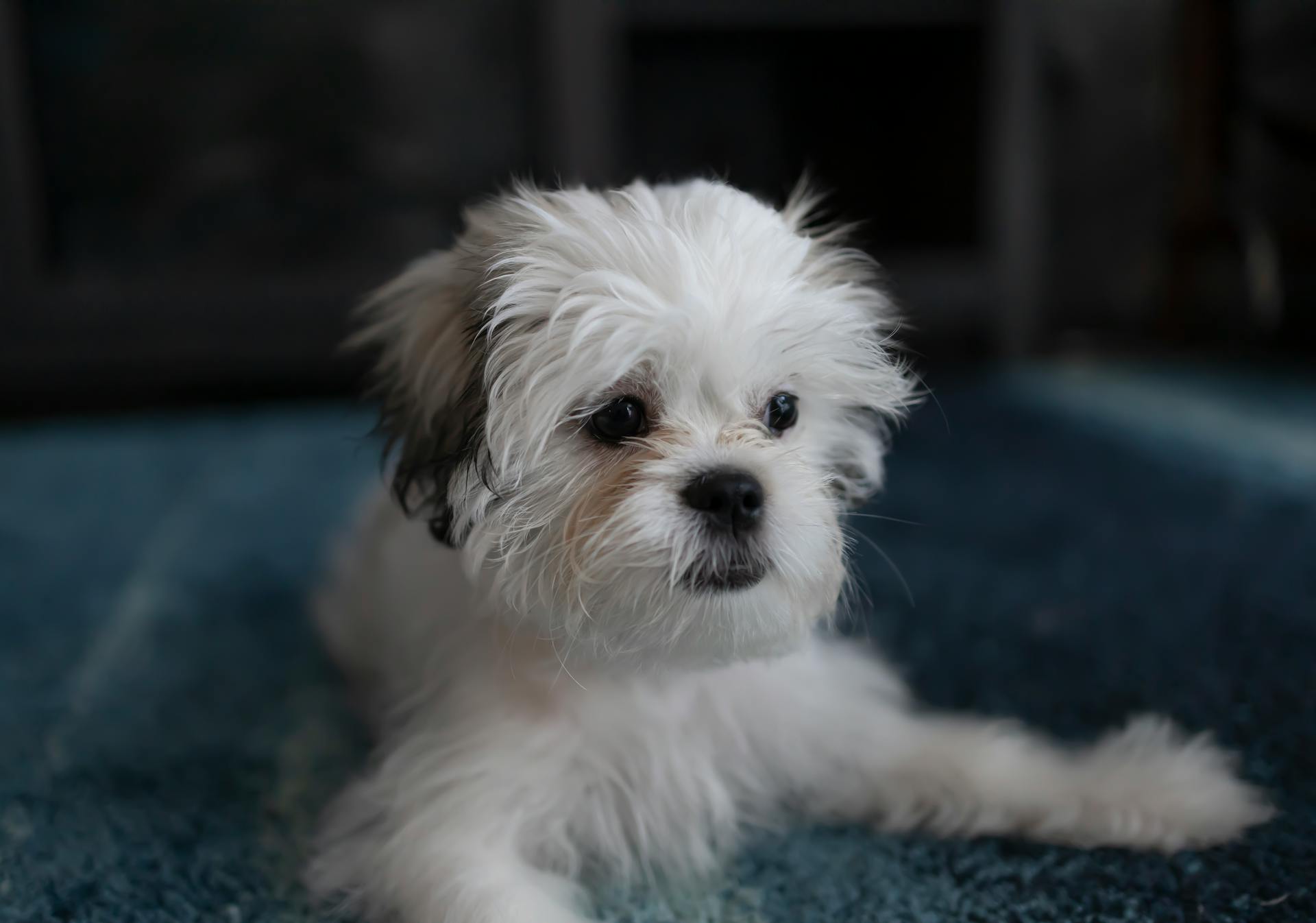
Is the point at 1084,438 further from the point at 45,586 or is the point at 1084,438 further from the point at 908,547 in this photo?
the point at 45,586

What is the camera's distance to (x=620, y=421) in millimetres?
930

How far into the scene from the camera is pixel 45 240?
2.97 meters

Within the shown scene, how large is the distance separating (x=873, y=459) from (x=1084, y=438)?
1.45m

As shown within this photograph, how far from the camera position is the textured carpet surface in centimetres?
94

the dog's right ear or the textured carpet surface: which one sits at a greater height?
the dog's right ear

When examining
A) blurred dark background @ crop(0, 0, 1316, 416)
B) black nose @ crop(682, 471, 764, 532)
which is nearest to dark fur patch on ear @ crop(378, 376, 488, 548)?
black nose @ crop(682, 471, 764, 532)

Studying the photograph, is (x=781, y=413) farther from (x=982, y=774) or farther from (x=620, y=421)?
(x=982, y=774)

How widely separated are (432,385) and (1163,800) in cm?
73

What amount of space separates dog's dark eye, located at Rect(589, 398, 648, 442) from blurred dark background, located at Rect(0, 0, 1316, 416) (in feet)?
6.36

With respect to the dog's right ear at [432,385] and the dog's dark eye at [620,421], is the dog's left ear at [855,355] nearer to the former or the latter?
the dog's dark eye at [620,421]

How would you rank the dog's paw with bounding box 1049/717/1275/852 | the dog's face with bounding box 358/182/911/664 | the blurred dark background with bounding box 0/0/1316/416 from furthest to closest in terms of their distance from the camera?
→ the blurred dark background with bounding box 0/0/1316/416, the dog's paw with bounding box 1049/717/1275/852, the dog's face with bounding box 358/182/911/664

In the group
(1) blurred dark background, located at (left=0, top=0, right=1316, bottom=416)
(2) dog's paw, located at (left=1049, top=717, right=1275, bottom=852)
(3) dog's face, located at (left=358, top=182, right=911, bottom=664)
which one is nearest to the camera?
(3) dog's face, located at (left=358, top=182, right=911, bottom=664)

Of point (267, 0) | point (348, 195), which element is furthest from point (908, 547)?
point (267, 0)

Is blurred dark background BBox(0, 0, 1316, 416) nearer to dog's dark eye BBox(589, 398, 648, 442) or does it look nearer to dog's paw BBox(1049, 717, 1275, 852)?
dog's dark eye BBox(589, 398, 648, 442)
